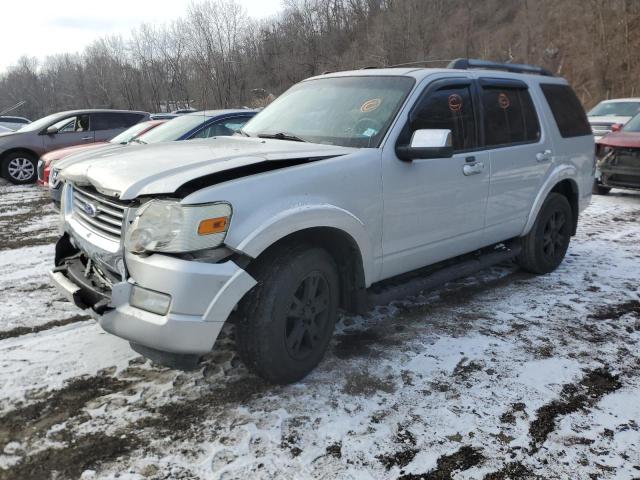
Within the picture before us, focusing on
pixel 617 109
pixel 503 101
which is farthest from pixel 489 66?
pixel 617 109

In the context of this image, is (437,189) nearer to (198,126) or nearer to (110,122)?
(198,126)

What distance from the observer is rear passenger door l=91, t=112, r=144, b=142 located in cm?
1205

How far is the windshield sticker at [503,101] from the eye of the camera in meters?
4.49

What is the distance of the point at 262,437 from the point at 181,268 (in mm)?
967

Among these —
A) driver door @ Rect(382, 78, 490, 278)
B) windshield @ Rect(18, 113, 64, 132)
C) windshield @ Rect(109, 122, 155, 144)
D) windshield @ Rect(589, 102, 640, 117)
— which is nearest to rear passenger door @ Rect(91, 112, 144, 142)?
windshield @ Rect(18, 113, 64, 132)

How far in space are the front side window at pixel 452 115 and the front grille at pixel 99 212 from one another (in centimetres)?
203

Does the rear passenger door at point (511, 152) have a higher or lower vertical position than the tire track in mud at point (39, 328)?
higher

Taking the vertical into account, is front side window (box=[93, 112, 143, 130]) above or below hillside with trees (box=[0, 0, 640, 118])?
below

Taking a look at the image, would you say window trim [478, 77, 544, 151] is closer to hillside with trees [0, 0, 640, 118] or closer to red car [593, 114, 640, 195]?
red car [593, 114, 640, 195]

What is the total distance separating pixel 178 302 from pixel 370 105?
205cm

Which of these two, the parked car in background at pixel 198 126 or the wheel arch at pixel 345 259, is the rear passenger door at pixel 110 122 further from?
the wheel arch at pixel 345 259

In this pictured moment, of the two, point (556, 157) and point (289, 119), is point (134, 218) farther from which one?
point (556, 157)

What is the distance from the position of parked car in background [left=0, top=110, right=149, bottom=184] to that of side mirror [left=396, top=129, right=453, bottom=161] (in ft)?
34.0

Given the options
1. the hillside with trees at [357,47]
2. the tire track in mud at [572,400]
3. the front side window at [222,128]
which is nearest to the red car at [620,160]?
the front side window at [222,128]
